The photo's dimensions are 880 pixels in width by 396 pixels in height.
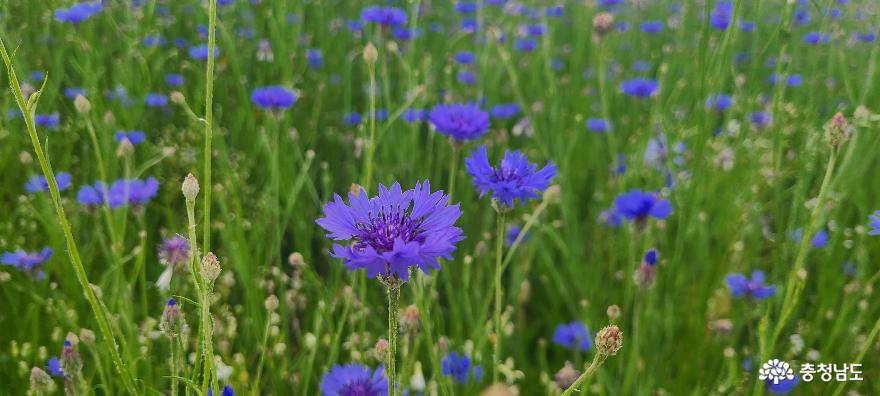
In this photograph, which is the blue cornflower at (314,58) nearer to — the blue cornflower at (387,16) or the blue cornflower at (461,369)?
the blue cornflower at (387,16)

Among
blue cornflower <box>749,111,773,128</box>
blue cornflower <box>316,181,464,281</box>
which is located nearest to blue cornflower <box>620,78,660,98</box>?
blue cornflower <box>749,111,773,128</box>

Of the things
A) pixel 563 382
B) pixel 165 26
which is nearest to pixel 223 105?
pixel 165 26

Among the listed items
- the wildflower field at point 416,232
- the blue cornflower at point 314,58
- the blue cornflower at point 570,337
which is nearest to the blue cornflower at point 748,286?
the wildflower field at point 416,232

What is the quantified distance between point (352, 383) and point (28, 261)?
76 cm

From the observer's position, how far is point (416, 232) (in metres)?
0.63

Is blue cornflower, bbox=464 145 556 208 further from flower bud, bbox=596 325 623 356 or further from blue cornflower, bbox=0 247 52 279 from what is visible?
blue cornflower, bbox=0 247 52 279

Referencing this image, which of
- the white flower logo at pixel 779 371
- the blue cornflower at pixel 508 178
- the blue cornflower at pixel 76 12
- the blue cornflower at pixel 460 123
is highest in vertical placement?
the blue cornflower at pixel 76 12

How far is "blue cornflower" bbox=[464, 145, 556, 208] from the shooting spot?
828mm

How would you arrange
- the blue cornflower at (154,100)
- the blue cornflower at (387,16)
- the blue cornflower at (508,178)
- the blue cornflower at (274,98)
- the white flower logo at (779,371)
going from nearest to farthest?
the blue cornflower at (508,178), the white flower logo at (779,371), the blue cornflower at (274,98), the blue cornflower at (154,100), the blue cornflower at (387,16)

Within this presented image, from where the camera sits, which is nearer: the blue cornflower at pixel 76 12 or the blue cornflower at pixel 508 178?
the blue cornflower at pixel 508 178

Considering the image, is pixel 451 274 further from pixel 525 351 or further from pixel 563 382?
pixel 563 382

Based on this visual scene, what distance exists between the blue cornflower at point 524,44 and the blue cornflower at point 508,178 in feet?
6.33

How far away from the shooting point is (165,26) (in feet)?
8.14

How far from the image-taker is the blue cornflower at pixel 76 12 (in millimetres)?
1892
